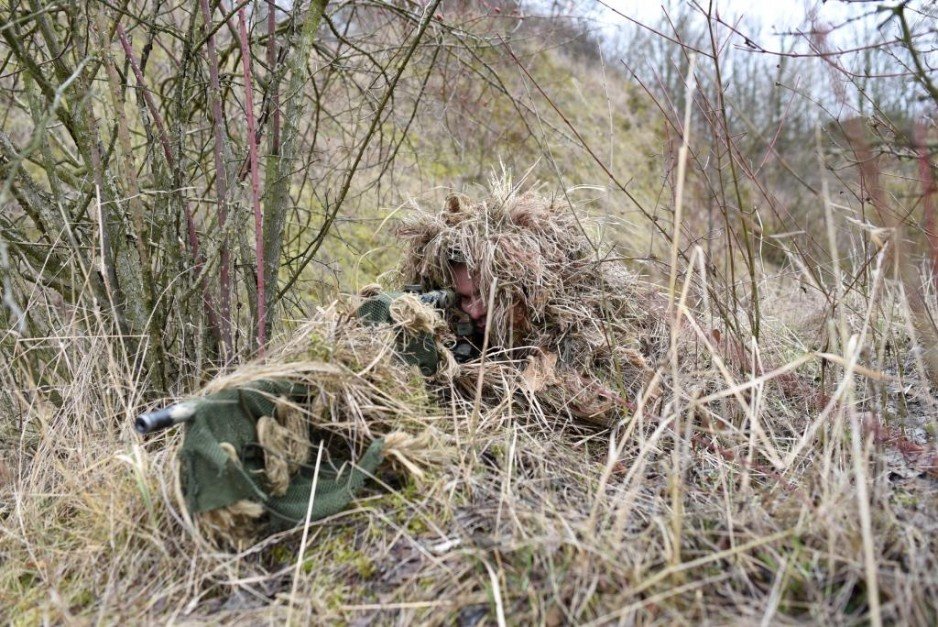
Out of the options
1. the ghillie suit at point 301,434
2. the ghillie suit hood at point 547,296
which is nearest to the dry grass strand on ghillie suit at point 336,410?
the ghillie suit at point 301,434

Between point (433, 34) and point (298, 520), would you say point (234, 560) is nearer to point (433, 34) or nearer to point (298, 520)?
point (298, 520)

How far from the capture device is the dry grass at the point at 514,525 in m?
1.27

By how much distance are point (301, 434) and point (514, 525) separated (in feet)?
1.91

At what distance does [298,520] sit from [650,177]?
390 inches

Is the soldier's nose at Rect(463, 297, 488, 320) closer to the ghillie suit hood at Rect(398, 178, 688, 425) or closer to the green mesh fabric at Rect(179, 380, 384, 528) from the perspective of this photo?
the ghillie suit hood at Rect(398, 178, 688, 425)

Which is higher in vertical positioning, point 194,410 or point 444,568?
point 194,410

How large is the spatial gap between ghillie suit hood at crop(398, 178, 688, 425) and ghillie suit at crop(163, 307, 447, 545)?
1.51ft

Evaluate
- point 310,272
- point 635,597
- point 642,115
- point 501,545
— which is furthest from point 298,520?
point 642,115

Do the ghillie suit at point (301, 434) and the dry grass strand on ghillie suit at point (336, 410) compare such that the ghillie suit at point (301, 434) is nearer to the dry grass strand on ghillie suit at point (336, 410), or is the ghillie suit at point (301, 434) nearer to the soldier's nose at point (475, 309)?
the dry grass strand on ghillie suit at point (336, 410)

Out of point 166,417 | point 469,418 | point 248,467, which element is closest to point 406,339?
point 469,418

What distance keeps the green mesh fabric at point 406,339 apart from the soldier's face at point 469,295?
301mm

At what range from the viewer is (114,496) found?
5.65 ft

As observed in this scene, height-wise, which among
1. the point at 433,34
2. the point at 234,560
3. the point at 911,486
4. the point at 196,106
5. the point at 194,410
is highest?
the point at 433,34

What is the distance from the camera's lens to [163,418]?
4.70 feet
